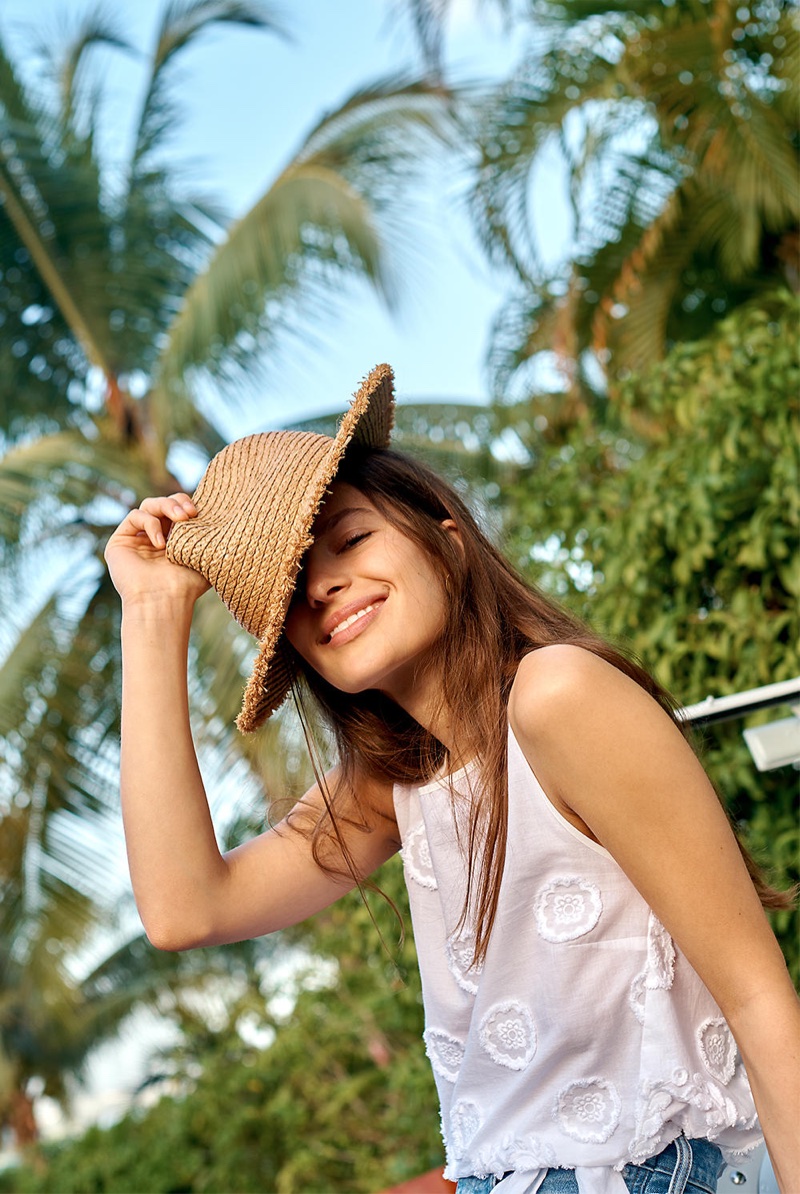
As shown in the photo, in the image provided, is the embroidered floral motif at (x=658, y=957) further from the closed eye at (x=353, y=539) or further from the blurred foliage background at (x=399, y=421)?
the blurred foliage background at (x=399, y=421)

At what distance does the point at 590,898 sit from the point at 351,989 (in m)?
4.75

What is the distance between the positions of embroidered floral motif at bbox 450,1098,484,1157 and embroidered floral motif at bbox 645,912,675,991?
0.34 metres

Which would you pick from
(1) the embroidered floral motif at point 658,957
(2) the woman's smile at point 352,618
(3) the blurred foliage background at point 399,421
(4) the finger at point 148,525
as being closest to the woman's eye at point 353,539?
(2) the woman's smile at point 352,618

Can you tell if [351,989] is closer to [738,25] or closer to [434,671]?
[434,671]

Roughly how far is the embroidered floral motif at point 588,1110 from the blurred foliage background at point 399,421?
1.79m

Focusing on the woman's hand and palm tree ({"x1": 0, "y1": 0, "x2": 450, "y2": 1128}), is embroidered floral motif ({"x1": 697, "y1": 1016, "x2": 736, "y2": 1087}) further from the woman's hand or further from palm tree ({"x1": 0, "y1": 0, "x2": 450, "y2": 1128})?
palm tree ({"x1": 0, "y1": 0, "x2": 450, "y2": 1128})

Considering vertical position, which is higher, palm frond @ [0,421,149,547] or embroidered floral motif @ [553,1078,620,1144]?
embroidered floral motif @ [553,1078,620,1144]

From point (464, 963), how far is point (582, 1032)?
26 centimetres

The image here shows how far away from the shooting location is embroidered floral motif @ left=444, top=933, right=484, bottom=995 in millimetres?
1835

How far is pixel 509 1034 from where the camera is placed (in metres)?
1.72

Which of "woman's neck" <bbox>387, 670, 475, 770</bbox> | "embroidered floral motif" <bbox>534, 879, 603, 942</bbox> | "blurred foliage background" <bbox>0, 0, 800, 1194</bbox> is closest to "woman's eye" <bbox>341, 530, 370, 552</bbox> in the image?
"woman's neck" <bbox>387, 670, 475, 770</bbox>

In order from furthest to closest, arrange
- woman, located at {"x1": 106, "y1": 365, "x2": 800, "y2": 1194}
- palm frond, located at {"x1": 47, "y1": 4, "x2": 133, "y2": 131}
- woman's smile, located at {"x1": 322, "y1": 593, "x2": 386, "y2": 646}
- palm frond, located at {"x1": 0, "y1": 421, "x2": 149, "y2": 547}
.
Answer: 1. palm frond, located at {"x1": 47, "y1": 4, "x2": 133, "y2": 131}
2. palm frond, located at {"x1": 0, "y1": 421, "x2": 149, "y2": 547}
3. woman's smile, located at {"x1": 322, "y1": 593, "x2": 386, "y2": 646}
4. woman, located at {"x1": 106, "y1": 365, "x2": 800, "y2": 1194}

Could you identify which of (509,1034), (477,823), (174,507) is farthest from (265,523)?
(509,1034)

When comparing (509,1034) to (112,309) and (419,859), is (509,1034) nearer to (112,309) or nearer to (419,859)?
(419,859)
